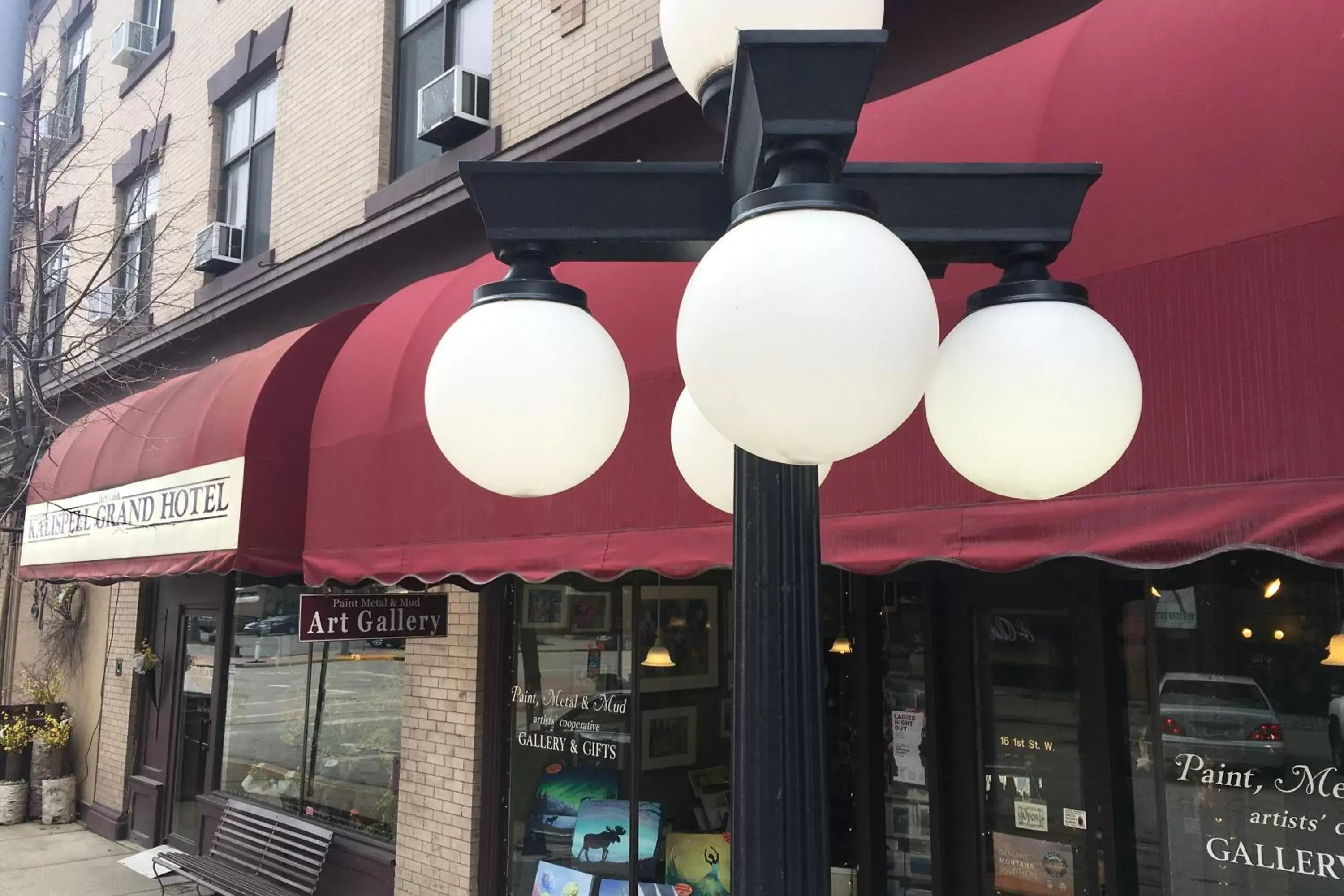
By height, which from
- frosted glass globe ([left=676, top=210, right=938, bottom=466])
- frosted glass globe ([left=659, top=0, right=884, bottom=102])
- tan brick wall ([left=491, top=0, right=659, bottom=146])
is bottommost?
frosted glass globe ([left=676, top=210, right=938, bottom=466])

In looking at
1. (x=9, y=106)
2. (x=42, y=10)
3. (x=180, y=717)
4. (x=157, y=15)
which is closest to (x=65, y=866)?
(x=180, y=717)

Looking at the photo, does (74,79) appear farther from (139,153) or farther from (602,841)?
(602,841)

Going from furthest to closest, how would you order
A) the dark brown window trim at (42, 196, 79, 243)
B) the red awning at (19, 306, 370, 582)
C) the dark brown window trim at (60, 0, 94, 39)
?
the dark brown window trim at (60, 0, 94, 39) → the dark brown window trim at (42, 196, 79, 243) → the red awning at (19, 306, 370, 582)

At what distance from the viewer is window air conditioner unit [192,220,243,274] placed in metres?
11.1

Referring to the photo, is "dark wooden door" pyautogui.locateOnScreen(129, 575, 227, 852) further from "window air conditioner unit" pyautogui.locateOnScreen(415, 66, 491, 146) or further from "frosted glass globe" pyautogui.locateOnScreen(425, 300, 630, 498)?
"frosted glass globe" pyautogui.locateOnScreen(425, 300, 630, 498)

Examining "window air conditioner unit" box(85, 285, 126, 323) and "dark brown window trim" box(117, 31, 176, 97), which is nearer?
"window air conditioner unit" box(85, 285, 126, 323)

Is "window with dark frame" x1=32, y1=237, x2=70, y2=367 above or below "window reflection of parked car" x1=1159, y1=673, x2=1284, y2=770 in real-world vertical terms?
above

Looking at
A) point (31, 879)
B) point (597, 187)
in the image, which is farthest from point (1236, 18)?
point (31, 879)

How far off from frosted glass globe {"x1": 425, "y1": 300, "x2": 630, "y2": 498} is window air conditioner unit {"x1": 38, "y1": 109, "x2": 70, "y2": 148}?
1353cm

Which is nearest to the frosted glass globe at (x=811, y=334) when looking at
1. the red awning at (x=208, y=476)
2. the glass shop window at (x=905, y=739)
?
the glass shop window at (x=905, y=739)

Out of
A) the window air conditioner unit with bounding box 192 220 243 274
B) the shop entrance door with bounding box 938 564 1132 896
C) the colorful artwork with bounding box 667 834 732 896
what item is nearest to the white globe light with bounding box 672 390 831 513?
the shop entrance door with bounding box 938 564 1132 896

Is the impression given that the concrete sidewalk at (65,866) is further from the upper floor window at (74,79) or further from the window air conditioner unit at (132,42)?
the window air conditioner unit at (132,42)

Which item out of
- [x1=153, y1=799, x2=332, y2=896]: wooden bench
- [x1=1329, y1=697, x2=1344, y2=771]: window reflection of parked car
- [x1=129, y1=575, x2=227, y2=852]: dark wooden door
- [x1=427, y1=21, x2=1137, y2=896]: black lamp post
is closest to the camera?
[x1=427, y1=21, x2=1137, y2=896]: black lamp post

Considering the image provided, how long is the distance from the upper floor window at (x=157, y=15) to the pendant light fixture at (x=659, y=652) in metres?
11.1
